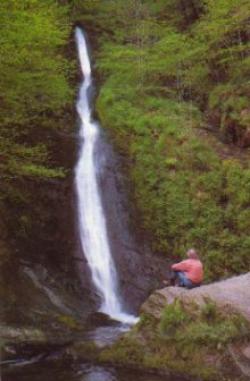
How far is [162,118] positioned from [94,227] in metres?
5.56

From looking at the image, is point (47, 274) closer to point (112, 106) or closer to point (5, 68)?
point (5, 68)

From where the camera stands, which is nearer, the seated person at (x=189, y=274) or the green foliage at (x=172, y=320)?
the green foliage at (x=172, y=320)

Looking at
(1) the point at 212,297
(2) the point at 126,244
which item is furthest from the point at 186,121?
(1) the point at 212,297

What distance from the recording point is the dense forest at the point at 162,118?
14.9 meters

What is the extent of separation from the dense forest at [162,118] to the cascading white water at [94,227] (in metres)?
0.89

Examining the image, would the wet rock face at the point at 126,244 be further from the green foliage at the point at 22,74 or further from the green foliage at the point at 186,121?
the green foliage at the point at 22,74

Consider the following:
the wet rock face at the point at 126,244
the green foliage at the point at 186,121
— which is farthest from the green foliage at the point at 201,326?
the green foliage at the point at 186,121

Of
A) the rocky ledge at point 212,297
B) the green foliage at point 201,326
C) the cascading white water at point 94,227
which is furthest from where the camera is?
the cascading white water at point 94,227

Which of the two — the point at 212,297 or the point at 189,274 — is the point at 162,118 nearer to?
the point at 189,274

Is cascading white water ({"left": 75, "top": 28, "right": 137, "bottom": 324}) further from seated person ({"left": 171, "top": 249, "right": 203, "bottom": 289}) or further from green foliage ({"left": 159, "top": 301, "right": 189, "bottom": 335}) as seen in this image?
green foliage ({"left": 159, "top": 301, "right": 189, "bottom": 335})

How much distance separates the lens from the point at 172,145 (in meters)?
19.6

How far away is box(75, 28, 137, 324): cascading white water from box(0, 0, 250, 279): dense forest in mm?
888

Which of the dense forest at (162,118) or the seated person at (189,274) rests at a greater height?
the dense forest at (162,118)

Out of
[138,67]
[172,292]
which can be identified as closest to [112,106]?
[138,67]
